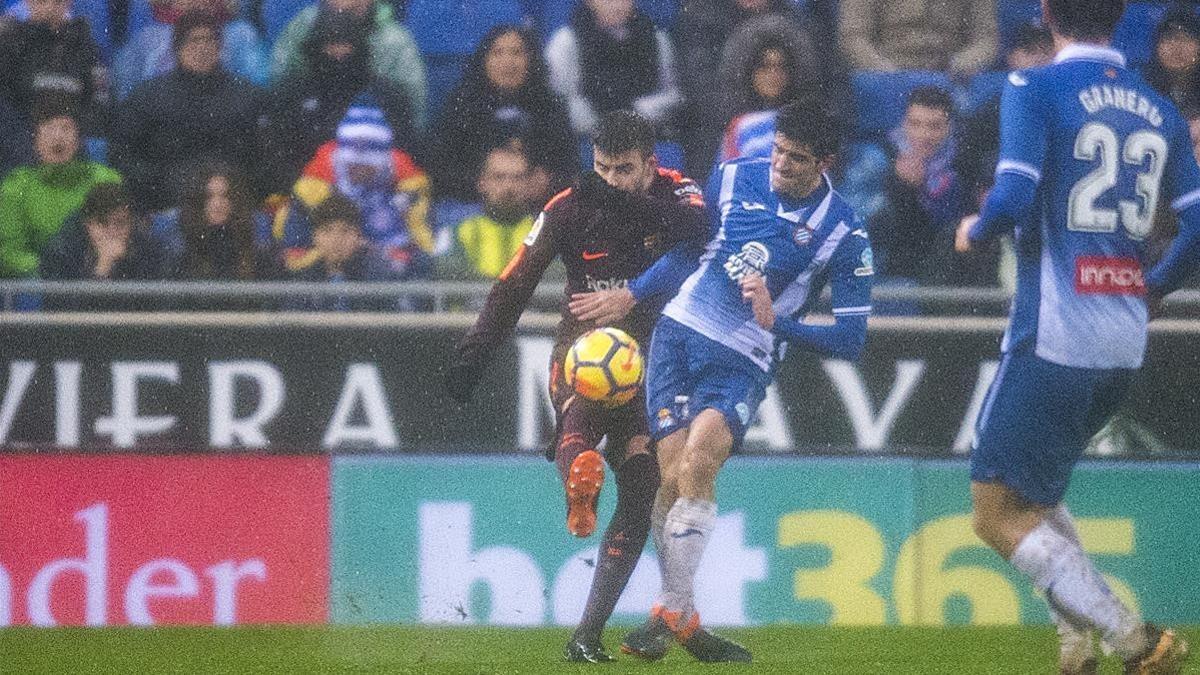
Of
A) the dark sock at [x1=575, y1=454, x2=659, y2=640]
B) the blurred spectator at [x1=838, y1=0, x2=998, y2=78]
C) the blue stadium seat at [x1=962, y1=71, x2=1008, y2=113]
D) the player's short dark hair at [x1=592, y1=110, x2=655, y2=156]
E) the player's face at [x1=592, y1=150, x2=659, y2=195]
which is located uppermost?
the blurred spectator at [x1=838, y1=0, x2=998, y2=78]

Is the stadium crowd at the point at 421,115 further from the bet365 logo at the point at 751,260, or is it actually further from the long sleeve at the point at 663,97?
the bet365 logo at the point at 751,260

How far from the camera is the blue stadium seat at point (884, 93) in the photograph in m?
9.74

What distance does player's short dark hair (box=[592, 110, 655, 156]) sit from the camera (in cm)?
698

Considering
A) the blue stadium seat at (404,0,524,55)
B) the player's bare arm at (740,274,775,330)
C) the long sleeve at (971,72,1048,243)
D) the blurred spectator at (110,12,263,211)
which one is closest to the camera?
the long sleeve at (971,72,1048,243)

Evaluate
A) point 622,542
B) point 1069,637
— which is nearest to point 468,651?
point 622,542

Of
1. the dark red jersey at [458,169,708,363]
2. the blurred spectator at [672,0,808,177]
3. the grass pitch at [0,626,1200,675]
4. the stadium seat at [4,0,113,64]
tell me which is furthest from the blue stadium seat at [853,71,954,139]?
the stadium seat at [4,0,113,64]

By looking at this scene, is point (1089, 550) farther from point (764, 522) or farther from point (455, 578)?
point (455, 578)

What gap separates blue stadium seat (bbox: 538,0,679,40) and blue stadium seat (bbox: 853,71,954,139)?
0.94 m

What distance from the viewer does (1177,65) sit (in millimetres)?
9680

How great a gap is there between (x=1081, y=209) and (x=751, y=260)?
202 cm

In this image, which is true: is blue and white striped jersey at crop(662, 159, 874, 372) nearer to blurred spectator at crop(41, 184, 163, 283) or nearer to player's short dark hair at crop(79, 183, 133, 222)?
blurred spectator at crop(41, 184, 163, 283)

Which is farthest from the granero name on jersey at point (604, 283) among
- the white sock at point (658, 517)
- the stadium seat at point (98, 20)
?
the stadium seat at point (98, 20)

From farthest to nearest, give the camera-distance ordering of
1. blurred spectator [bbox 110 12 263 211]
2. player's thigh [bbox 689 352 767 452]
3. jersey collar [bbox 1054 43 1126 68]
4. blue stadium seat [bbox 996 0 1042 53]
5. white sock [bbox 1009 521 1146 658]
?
blue stadium seat [bbox 996 0 1042 53] → blurred spectator [bbox 110 12 263 211] → player's thigh [bbox 689 352 767 452] → jersey collar [bbox 1054 43 1126 68] → white sock [bbox 1009 521 1146 658]

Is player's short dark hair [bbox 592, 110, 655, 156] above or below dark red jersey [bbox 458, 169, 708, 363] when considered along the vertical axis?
above
